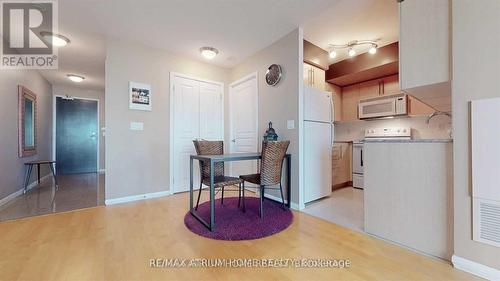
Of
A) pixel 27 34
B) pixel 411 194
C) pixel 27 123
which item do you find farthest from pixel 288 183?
pixel 27 123

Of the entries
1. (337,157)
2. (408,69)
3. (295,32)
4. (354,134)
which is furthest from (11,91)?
(354,134)

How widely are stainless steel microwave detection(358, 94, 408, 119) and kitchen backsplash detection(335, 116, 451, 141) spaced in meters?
0.37

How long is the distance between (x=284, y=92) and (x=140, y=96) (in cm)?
234

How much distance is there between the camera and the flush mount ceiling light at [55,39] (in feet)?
9.83

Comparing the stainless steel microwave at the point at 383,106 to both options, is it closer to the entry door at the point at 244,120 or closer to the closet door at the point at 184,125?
the entry door at the point at 244,120

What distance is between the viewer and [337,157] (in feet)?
13.1

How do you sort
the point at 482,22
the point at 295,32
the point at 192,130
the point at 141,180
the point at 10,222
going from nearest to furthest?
the point at 482,22 → the point at 10,222 → the point at 295,32 → the point at 141,180 → the point at 192,130

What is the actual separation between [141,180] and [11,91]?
2.68 m

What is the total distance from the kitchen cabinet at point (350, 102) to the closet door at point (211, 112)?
279 cm

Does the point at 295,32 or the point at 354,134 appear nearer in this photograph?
the point at 295,32

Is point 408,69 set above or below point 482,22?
below

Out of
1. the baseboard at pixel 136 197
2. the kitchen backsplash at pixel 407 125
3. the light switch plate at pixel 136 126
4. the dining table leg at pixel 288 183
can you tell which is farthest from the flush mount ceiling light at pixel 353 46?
the baseboard at pixel 136 197

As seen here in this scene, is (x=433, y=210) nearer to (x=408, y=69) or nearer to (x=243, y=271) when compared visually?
(x=408, y=69)

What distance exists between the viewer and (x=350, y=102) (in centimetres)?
452
